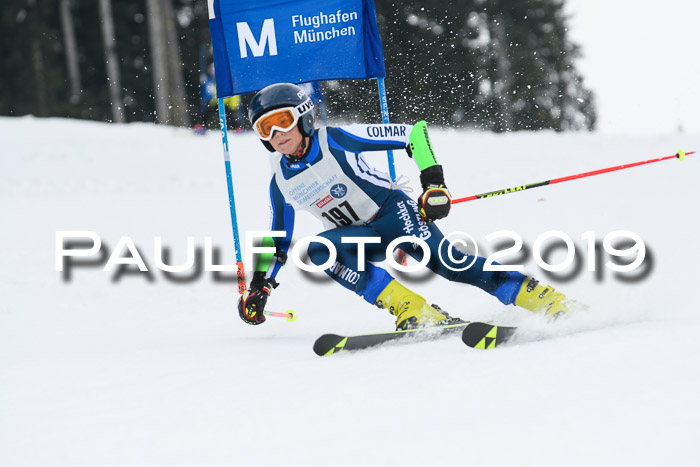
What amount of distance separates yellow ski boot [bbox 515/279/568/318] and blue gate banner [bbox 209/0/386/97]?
2349 millimetres

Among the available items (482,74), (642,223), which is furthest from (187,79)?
(642,223)

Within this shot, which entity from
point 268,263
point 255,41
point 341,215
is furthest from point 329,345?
point 255,41

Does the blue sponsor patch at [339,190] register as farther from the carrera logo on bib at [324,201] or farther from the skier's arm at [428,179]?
the skier's arm at [428,179]

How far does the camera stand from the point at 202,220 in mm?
8273

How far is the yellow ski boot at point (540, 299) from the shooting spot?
3527 millimetres

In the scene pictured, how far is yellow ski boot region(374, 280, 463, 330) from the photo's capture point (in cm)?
359

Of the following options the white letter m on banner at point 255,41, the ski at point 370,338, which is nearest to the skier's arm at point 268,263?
the ski at point 370,338

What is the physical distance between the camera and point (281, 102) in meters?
3.70

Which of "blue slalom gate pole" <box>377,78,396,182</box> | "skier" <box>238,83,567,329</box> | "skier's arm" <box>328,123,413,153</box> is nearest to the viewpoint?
"skier" <box>238,83,567,329</box>

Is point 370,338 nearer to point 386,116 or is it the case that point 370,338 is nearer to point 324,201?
point 324,201

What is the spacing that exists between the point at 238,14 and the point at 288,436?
12.7 feet

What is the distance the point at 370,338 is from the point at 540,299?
2.87ft

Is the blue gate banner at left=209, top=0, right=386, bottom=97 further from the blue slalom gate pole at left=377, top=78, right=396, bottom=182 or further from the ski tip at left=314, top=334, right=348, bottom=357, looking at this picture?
the ski tip at left=314, top=334, right=348, bottom=357

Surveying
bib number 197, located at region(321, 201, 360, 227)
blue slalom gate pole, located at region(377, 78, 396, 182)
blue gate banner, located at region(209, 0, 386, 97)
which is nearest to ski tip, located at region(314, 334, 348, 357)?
bib number 197, located at region(321, 201, 360, 227)
